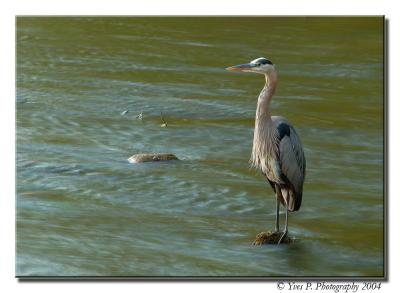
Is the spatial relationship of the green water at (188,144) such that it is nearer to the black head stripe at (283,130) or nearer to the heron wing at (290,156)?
the heron wing at (290,156)

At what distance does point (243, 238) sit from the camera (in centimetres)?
830

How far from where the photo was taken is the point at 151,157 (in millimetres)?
9180

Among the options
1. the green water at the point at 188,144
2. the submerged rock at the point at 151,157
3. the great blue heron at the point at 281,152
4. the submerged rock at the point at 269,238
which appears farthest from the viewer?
the submerged rock at the point at 151,157

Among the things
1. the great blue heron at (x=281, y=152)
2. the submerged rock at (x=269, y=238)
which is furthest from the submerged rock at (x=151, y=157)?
the submerged rock at (x=269, y=238)

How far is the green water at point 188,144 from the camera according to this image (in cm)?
814

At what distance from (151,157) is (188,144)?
29 cm

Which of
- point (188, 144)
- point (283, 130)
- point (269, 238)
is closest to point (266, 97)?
point (283, 130)

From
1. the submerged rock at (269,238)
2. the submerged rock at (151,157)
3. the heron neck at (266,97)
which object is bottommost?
the submerged rock at (269,238)

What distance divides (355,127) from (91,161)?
5.23ft

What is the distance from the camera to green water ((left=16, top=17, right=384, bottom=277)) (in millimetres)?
8141

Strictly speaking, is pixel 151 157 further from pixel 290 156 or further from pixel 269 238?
pixel 269 238

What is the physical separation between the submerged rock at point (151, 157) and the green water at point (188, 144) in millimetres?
51
